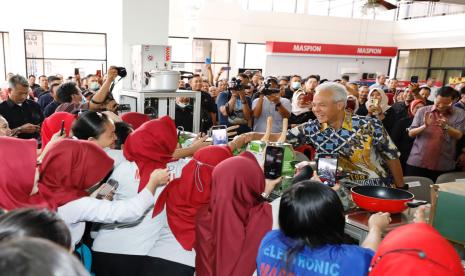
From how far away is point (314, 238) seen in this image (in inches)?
52.7

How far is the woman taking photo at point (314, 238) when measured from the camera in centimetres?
132

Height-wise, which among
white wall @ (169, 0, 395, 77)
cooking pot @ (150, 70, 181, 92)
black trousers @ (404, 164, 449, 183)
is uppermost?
white wall @ (169, 0, 395, 77)

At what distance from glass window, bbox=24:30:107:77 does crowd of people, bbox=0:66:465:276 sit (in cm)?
755

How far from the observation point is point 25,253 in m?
0.63

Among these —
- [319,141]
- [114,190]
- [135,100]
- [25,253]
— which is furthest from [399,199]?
[135,100]

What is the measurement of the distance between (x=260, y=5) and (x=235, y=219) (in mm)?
11845

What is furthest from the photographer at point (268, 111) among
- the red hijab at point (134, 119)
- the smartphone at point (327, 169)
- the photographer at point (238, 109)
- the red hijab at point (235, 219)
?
the red hijab at point (235, 219)

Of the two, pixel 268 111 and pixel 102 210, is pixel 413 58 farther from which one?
pixel 102 210

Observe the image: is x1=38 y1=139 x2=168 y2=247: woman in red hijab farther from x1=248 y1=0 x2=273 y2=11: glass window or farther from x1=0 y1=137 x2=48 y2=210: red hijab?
x1=248 y1=0 x2=273 y2=11: glass window

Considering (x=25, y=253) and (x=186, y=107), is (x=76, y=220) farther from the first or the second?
(x=186, y=107)

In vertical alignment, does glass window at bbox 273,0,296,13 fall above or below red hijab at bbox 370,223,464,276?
above

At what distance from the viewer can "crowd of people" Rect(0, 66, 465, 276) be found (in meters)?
1.00

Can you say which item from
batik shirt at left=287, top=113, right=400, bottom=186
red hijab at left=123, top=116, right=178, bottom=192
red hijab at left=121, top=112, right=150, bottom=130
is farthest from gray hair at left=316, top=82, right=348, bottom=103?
red hijab at left=121, top=112, right=150, bottom=130

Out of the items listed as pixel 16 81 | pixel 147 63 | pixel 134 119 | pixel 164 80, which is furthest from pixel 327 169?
pixel 16 81
